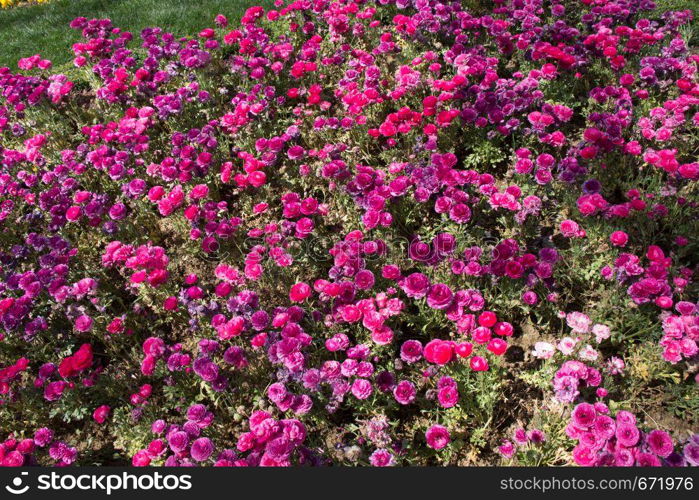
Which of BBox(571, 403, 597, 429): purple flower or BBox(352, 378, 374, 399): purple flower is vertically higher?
BBox(571, 403, 597, 429): purple flower

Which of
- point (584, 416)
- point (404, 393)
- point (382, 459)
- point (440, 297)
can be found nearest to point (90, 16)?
point (440, 297)

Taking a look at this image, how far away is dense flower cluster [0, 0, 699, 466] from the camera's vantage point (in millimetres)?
2863

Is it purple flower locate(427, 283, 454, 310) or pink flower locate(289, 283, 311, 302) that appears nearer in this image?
purple flower locate(427, 283, 454, 310)

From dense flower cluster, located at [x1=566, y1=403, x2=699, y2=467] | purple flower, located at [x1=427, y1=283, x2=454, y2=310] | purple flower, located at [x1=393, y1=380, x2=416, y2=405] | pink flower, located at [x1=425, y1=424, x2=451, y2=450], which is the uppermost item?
purple flower, located at [x1=427, y1=283, x2=454, y2=310]

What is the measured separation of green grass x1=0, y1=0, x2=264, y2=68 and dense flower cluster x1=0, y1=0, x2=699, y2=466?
1.95 meters

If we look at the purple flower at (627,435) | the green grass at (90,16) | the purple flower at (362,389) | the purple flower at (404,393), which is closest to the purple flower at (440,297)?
the purple flower at (404,393)

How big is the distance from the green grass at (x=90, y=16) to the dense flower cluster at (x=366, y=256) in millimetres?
1950

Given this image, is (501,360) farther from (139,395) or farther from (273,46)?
(273,46)

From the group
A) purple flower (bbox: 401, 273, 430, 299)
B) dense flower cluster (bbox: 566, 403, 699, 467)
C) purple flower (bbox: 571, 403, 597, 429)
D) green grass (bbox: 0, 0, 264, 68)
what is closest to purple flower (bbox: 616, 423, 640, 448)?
dense flower cluster (bbox: 566, 403, 699, 467)

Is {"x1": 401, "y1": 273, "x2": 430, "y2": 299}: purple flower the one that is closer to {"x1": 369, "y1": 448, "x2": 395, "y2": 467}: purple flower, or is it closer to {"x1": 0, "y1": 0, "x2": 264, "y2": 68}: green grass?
{"x1": 369, "y1": 448, "x2": 395, "y2": 467}: purple flower

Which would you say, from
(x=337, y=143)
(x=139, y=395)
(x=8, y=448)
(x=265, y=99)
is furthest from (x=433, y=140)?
(x=8, y=448)

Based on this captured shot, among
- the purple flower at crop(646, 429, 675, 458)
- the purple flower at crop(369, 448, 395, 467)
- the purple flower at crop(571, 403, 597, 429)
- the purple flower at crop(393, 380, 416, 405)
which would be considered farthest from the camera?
the purple flower at crop(393, 380, 416, 405)

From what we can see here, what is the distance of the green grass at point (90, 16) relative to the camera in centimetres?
729

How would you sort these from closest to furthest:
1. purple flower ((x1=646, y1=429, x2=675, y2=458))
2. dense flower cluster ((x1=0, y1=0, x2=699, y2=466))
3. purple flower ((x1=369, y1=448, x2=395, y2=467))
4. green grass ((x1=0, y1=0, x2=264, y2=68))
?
purple flower ((x1=646, y1=429, x2=675, y2=458)) < purple flower ((x1=369, y1=448, x2=395, y2=467)) < dense flower cluster ((x1=0, y1=0, x2=699, y2=466)) < green grass ((x1=0, y1=0, x2=264, y2=68))
